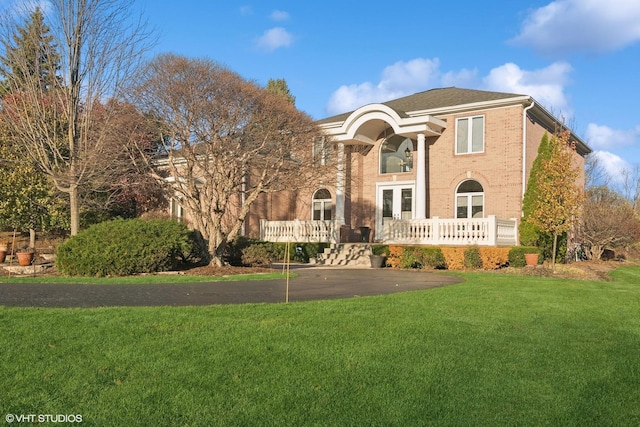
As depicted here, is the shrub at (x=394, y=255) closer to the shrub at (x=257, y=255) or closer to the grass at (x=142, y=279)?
the shrub at (x=257, y=255)

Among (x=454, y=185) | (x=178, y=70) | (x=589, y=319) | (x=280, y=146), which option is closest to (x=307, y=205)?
(x=454, y=185)

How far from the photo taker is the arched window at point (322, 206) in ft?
89.4

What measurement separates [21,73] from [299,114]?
950 centimetres

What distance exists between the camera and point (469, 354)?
19.5 ft

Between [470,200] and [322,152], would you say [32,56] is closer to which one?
[322,152]

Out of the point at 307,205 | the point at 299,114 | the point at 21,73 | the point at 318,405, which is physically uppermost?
the point at 21,73

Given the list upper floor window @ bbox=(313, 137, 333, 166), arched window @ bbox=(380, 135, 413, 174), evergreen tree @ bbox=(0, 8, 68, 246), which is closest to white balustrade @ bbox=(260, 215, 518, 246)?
upper floor window @ bbox=(313, 137, 333, 166)

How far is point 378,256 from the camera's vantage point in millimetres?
20250

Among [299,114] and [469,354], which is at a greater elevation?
[299,114]

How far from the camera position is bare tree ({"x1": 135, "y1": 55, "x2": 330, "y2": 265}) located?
16.0 metres

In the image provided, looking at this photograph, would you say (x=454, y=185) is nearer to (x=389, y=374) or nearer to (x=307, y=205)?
(x=307, y=205)

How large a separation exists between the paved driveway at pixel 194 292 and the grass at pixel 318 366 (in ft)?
4.01

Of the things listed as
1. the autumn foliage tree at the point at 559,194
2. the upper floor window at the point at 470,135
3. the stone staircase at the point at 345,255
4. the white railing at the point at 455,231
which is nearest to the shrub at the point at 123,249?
the stone staircase at the point at 345,255

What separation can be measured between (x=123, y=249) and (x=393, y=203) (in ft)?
45.2
